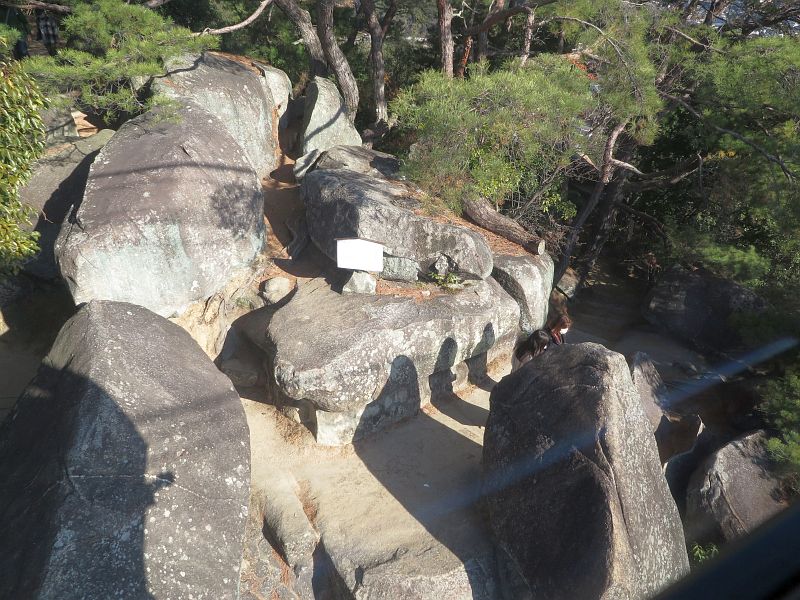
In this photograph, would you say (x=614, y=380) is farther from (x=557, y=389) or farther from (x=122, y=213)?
(x=122, y=213)

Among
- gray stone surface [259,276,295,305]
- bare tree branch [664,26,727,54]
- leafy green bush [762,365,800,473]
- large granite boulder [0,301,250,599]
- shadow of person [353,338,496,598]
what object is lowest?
shadow of person [353,338,496,598]

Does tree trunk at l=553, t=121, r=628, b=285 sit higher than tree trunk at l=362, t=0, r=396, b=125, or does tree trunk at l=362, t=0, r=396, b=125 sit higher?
tree trunk at l=362, t=0, r=396, b=125

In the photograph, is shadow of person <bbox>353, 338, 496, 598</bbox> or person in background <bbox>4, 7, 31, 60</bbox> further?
person in background <bbox>4, 7, 31, 60</bbox>

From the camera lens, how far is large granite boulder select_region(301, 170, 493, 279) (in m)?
6.92

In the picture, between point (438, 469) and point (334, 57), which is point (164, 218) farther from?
point (334, 57)

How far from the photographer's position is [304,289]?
6.86 meters

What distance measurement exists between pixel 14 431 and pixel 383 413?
3.40 metres

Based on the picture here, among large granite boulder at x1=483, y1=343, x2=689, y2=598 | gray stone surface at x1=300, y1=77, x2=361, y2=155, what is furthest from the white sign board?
gray stone surface at x1=300, y1=77, x2=361, y2=155

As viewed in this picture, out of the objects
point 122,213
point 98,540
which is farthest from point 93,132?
point 98,540

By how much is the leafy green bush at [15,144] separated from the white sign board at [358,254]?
317 centimetres

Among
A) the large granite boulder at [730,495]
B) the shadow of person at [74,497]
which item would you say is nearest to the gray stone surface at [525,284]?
the large granite boulder at [730,495]

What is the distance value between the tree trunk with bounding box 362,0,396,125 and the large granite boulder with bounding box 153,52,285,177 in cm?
197

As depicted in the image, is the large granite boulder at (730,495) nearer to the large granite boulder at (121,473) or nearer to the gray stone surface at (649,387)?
the gray stone surface at (649,387)

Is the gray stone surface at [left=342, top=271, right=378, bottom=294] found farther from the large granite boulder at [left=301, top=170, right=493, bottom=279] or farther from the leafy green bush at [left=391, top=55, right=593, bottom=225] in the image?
the leafy green bush at [left=391, top=55, right=593, bottom=225]
